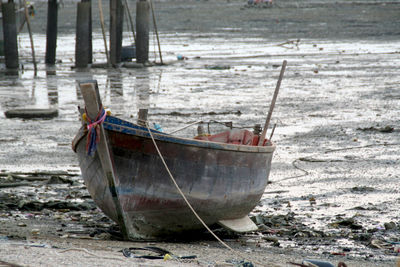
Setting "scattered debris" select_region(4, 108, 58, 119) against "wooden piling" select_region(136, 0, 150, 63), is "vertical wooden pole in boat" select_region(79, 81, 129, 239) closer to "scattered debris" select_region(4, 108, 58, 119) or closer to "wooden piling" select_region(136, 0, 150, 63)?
"scattered debris" select_region(4, 108, 58, 119)

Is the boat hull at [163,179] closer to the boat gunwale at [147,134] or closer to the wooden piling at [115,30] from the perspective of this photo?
the boat gunwale at [147,134]

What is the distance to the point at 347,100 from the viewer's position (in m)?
17.2

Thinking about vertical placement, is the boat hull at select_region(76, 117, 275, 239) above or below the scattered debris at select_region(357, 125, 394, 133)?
above

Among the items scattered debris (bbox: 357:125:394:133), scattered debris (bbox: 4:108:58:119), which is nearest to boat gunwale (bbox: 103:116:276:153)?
scattered debris (bbox: 357:125:394:133)

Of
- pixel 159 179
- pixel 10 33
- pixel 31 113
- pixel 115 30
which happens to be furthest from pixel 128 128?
pixel 115 30

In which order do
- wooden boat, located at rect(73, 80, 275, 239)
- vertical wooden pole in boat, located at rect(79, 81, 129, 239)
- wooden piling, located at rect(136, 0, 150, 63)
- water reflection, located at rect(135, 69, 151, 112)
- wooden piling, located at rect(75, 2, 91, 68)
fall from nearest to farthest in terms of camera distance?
vertical wooden pole in boat, located at rect(79, 81, 129, 239), wooden boat, located at rect(73, 80, 275, 239), water reflection, located at rect(135, 69, 151, 112), wooden piling, located at rect(75, 2, 91, 68), wooden piling, located at rect(136, 0, 150, 63)

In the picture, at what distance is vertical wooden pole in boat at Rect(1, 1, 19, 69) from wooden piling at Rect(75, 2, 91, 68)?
2004 mm

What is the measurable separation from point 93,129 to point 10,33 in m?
16.4

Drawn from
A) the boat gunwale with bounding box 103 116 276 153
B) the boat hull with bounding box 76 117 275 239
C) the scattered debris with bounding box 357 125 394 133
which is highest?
the boat gunwale with bounding box 103 116 276 153

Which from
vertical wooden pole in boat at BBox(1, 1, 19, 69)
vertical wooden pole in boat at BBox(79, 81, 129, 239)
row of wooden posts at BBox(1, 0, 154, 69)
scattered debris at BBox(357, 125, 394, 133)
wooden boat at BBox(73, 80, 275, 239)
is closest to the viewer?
vertical wooden pole in boat at BBox(79, 81, 129, 239)

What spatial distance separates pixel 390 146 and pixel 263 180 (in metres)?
4.80

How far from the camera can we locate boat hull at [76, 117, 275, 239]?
23.3 ft

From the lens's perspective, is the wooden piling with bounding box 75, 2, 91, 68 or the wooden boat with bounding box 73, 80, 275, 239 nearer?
the wooden boat with bounding box 73, 80, 275, 239

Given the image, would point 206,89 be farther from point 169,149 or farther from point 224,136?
point 169,149
